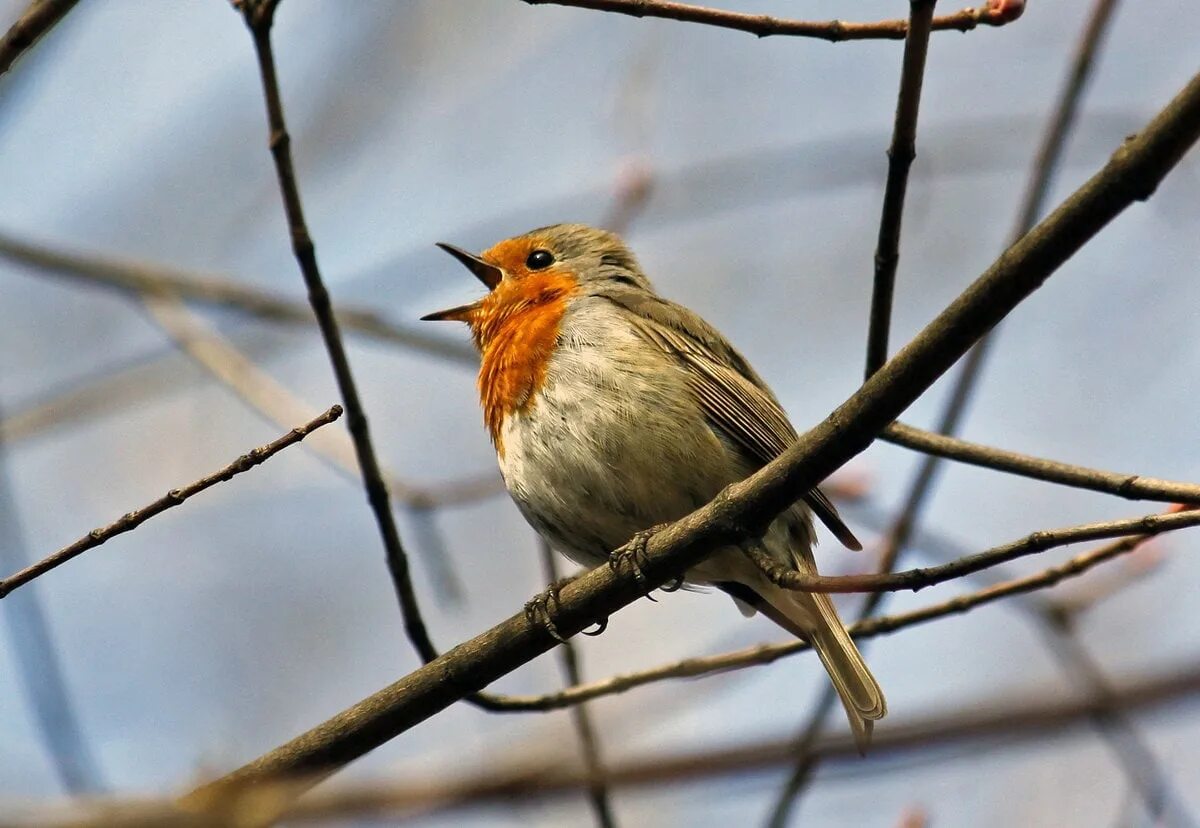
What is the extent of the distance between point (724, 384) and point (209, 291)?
9.65 ft

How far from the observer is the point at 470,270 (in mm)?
6496

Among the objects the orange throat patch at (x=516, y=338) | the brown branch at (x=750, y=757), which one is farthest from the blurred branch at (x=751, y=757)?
the orange throat patch at (x=516, y=338)

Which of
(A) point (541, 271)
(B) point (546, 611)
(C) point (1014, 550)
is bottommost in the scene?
(C) point (1014, 550)

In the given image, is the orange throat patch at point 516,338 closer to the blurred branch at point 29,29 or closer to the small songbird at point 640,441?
the small songbird at point 640,441

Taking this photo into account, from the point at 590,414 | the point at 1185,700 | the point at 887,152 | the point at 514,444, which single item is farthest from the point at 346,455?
the point at 1185,700

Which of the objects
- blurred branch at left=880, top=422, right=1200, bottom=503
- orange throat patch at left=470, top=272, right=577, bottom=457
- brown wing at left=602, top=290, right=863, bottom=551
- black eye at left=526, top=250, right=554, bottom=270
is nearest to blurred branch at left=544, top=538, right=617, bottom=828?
orange throat patch at left=470, top=272, right=577, bottom=457

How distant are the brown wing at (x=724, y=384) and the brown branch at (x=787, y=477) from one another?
1010mm

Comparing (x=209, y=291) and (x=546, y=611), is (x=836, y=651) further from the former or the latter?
(x=209, y=291)

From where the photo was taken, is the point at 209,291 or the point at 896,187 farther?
the point at 209,291

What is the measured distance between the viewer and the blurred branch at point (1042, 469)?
10.8 feet

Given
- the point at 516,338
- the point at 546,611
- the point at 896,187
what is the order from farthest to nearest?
the point at 516,338
the point at 546,611
the point at 896,187

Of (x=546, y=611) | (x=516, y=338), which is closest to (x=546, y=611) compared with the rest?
(x=546, y=611)

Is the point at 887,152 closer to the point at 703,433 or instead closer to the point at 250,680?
the point at 703,433

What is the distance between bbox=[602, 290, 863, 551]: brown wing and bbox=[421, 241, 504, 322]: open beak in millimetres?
769
